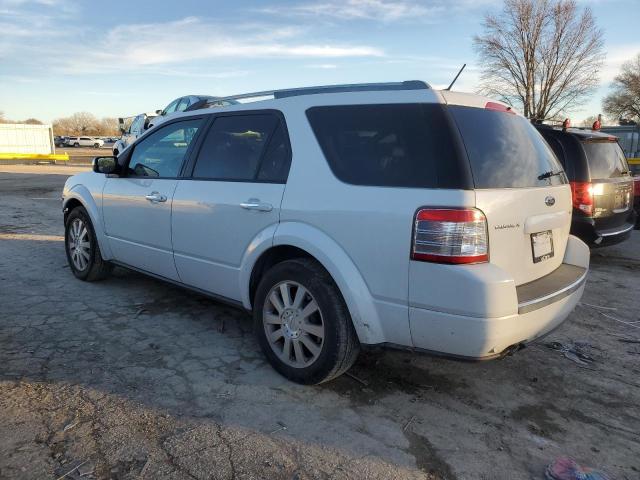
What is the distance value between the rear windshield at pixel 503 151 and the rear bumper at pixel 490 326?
62cm

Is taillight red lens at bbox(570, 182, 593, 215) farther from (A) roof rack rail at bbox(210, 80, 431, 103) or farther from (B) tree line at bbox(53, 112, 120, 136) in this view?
(B) tree line at bbox(53, 112, 120, 136)

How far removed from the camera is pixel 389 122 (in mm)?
2924

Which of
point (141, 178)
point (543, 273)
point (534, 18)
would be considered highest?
point (534, 18)

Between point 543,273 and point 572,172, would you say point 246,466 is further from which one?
point 572,172

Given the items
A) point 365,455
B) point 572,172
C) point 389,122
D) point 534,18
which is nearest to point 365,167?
point 389,122

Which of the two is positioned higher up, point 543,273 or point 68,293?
point 543,273

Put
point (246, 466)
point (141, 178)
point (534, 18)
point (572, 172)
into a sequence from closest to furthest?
point (246, 466), point (141, 178), point (572, 172), point (534, 18)

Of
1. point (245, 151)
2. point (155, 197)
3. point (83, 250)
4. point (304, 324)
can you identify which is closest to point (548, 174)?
point (304, 324)

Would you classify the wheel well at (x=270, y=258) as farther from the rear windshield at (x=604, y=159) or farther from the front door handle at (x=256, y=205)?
the rear windshield at (x=604, y=159)

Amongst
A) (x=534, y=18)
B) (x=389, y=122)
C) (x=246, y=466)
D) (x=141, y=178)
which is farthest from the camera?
(x=534, y=18)

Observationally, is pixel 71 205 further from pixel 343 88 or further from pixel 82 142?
pixel 82 142

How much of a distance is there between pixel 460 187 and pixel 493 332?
0.75 meters

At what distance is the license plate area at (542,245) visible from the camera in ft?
9.83

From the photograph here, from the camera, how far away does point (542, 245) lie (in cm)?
309
